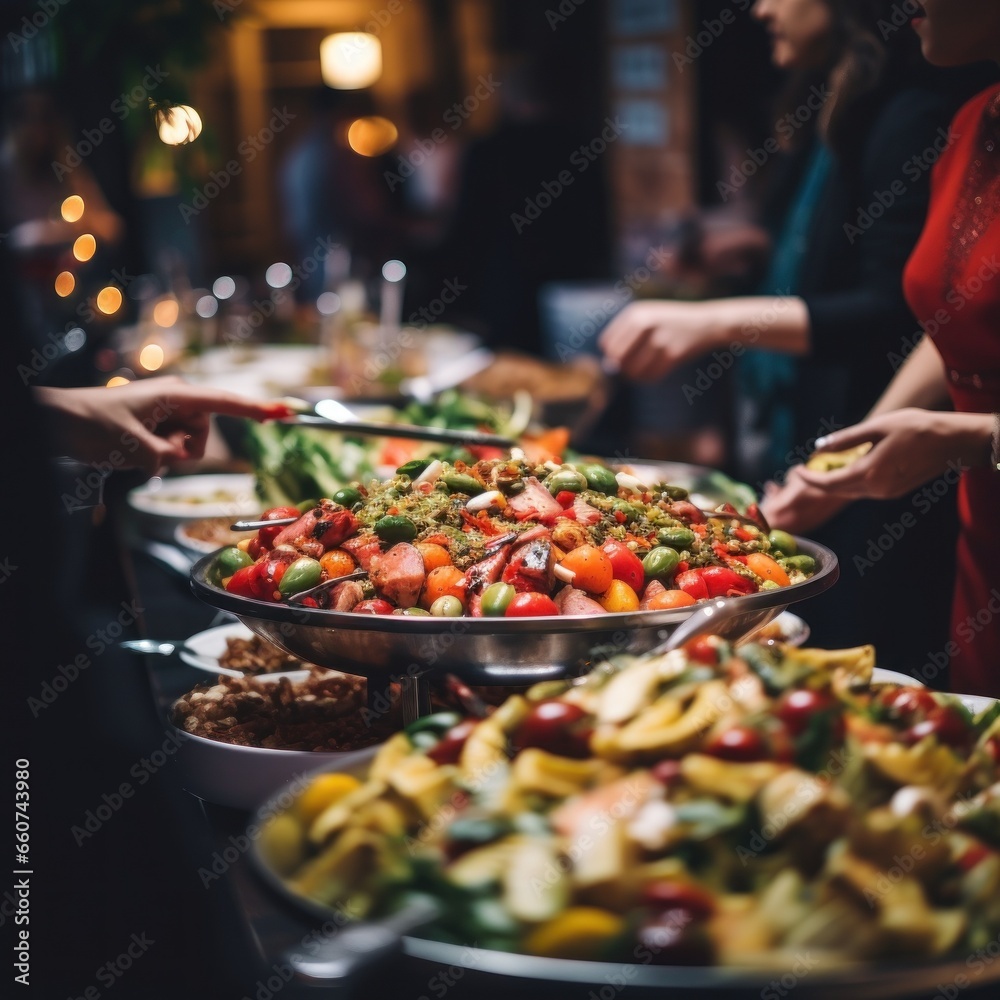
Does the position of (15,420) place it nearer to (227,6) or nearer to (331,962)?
(331,962)

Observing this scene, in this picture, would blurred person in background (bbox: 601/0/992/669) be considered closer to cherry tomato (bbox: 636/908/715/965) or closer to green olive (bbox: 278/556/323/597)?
green olive (bbox: 278/556/323/597)

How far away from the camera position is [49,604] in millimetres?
1120

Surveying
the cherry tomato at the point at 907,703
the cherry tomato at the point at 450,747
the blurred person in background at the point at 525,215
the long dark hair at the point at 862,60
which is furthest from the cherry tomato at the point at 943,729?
the blurred person in background at the point at 525,215

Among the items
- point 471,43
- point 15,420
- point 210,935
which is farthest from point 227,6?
point 471,43

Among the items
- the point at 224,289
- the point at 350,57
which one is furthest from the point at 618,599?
the point at 350,57

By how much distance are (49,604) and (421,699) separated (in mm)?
526

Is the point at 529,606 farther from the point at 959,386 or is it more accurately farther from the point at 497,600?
the point at 959,386

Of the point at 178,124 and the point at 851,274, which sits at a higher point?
the point at 178,124

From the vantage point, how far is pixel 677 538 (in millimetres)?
1614

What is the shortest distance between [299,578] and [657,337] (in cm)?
114

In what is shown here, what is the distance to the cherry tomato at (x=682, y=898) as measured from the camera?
855 millimetres

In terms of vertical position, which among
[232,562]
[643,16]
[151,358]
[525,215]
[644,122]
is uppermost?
[643,16]

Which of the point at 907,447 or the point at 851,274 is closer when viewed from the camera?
the point at 907,447

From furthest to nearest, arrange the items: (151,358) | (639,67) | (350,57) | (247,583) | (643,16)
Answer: (350,57)
(639,67)
(643,16)
(151,358)
(247,583)
